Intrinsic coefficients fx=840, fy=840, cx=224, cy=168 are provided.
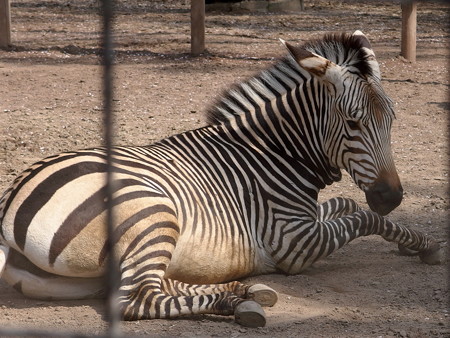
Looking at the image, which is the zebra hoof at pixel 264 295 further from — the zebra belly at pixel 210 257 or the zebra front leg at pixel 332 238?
the zebra front leg at pixel 332 238

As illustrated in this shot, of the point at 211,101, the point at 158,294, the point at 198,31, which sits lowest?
the point at 158,294

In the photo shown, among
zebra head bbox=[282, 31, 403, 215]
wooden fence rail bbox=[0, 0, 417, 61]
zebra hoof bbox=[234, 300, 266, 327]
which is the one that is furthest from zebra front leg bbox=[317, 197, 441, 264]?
wooden fence rail bbox=[0, 0, 417, 61]

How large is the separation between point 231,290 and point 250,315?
0.43 m

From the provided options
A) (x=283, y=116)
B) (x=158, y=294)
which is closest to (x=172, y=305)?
(x=158, y=294)

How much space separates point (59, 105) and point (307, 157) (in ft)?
14.1

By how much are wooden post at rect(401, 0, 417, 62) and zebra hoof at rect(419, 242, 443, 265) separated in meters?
5.95

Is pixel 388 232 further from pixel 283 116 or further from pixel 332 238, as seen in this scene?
pixel 283 116

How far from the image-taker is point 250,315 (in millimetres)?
4465

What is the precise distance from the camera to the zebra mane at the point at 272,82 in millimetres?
5527

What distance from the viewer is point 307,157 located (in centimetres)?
560

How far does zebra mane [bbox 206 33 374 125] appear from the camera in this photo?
5527mm

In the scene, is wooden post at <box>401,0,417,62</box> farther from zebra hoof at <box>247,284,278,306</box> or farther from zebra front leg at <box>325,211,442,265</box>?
zebra hoof at <box>247,284,278,306</box>

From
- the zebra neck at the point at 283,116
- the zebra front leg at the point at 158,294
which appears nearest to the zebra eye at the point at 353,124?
the zebra neck at the point at 283,116

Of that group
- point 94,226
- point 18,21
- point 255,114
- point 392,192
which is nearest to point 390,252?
point 392,192
